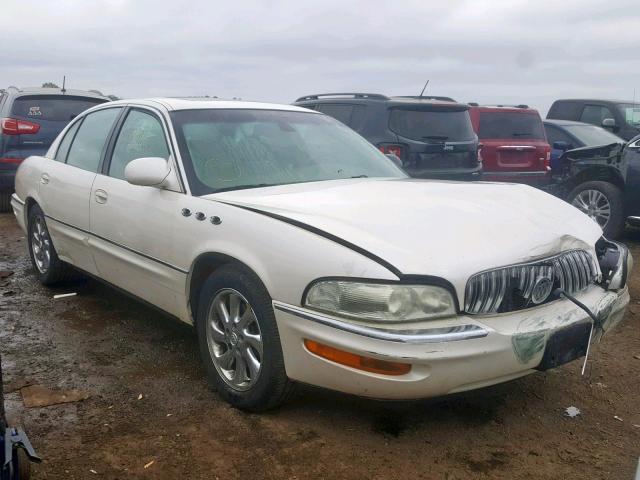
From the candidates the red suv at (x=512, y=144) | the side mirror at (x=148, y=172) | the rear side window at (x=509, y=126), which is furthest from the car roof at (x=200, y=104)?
the rear side window at (x=509, y=126)

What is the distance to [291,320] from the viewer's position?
2.96 meters

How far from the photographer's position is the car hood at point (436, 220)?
287 cm

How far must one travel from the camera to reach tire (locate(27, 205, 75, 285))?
17.5 ft

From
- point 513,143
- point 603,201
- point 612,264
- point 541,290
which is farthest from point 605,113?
point 541,290

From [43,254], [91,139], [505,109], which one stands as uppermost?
[505,109]

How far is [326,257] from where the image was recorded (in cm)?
288

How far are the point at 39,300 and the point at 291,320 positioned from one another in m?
3.10

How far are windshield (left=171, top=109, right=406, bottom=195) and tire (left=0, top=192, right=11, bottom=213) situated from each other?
6.07 m

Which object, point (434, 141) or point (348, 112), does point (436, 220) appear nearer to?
point (434, 141)

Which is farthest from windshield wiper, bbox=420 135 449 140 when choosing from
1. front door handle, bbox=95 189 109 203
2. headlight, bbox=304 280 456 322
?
headlight, bbox=304 280 456 322

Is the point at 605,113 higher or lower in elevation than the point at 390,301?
higher

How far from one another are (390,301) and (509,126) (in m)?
7.70

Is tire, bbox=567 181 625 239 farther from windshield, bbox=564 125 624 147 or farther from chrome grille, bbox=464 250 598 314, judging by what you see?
chrome grille, bbox=464 250 598 314

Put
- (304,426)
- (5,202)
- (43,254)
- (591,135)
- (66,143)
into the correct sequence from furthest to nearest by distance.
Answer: (591,135) → (5,202) → (43,254) → (66,143) → (304,426)
